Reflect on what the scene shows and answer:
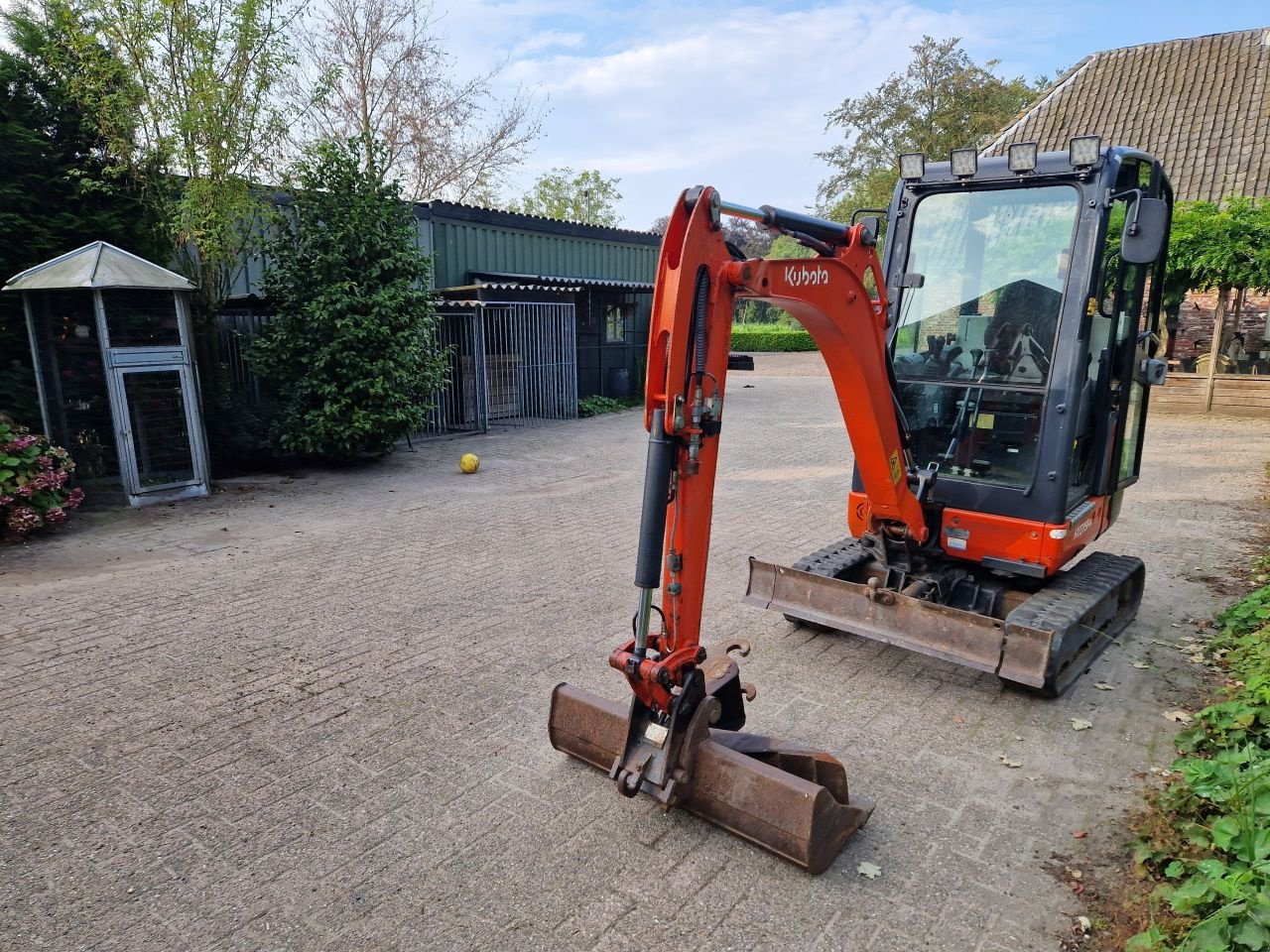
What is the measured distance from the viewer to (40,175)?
9.24m

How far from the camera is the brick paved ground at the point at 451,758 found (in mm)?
2967

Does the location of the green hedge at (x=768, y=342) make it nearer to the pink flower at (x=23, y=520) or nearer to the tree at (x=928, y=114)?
the tree at (x=928, y=114)

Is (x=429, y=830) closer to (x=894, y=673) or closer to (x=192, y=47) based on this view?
(x=894, y=673)

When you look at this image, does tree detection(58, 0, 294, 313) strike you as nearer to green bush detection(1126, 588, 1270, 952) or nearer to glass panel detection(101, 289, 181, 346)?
glass panel detection(101, 289, 181, 346)

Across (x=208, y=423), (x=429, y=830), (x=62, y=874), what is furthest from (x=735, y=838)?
(x=208, y=423)

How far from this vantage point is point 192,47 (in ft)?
30.5

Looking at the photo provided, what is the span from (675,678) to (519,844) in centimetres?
94

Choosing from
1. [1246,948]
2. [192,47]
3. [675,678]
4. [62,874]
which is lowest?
[62,874]

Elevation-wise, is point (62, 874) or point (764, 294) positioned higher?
point (764, 294)

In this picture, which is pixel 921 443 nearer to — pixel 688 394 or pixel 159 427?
pixel 688 394

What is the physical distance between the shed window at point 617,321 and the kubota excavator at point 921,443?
13737 mm

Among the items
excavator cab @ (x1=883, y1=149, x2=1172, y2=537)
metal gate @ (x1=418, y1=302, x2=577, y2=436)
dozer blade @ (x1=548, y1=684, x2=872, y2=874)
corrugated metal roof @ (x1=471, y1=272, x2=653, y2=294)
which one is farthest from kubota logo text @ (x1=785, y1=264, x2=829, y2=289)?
corrugated metal roof @ (x1=471, y1=272, x2=653, y2=294)

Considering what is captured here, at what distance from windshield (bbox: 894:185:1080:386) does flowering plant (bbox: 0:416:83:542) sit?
774 centimetres

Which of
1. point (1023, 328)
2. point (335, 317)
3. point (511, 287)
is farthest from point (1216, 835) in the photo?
point (511, 287)
